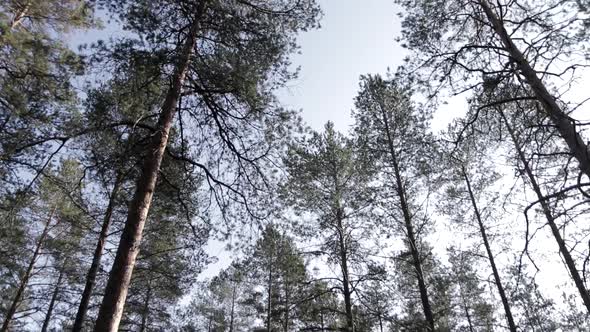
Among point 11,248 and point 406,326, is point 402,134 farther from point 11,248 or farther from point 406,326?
point 11,248

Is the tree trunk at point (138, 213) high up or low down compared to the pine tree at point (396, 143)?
down

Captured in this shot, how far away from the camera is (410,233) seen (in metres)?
9.85

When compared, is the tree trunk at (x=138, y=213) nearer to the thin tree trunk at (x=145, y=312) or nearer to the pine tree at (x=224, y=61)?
the pine tree at (x=224, y=61)

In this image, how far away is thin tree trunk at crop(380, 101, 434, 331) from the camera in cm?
892

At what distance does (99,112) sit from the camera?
17.9 ft

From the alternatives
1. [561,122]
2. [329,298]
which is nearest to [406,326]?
[329,298]

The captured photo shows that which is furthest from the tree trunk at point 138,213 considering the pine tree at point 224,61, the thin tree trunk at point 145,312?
the thin tree trunk at point 145,312

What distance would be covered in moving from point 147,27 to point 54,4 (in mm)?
5587

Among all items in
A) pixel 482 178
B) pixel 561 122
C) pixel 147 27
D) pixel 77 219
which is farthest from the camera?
pixel 482 178

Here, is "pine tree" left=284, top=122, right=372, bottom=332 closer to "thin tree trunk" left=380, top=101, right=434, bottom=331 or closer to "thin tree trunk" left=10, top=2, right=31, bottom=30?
"thin tree trunk" left=380, top=101, right=434, bottom=331

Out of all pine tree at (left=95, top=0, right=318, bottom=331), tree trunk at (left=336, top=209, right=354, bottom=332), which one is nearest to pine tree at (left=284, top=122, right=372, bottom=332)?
tree trunk at (left=336, top=209, right=354, bottom=332)

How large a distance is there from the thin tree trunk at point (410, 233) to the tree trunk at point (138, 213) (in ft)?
24.2

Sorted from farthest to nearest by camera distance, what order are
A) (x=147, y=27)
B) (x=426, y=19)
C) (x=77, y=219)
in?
(x=77, y=219) → (x=426, y=19) → (x=147, y=27)

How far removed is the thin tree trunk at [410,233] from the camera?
8.92m
